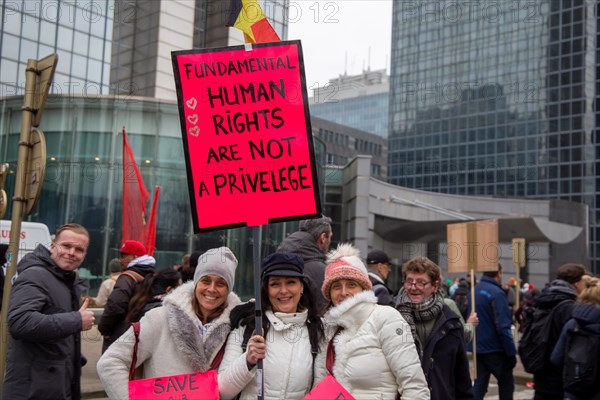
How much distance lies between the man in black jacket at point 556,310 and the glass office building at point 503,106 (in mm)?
63617

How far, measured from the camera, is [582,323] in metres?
6.51

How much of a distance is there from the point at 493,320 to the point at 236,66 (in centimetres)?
540

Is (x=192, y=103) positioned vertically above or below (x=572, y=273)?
above

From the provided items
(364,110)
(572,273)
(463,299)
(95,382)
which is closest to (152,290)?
(95,382)

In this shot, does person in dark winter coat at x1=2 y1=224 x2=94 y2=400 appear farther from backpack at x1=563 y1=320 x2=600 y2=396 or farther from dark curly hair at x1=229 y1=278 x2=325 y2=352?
backpack at x1=563 y1=320 x2=600 y2=396

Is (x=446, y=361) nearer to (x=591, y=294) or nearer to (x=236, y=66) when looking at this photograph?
(x=591, y=294)

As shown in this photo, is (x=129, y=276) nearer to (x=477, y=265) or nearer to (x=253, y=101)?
(x=253, y=101)

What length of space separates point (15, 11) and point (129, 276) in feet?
102

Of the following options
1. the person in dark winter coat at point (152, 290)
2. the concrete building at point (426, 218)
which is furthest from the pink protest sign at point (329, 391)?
the concrete building at point (426, 218)

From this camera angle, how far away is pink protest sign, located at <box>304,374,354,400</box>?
11.7 ft

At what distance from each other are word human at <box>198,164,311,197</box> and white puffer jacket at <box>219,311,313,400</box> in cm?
71

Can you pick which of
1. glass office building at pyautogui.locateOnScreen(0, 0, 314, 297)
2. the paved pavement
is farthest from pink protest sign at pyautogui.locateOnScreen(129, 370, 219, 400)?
glass office building at pyautogui.locateOnScreen(0, 0, 314, 297)

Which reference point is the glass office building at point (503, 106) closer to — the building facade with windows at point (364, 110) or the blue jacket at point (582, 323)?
the building facade with windows at point (364, 110)

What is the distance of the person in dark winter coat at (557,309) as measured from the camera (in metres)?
7.35
